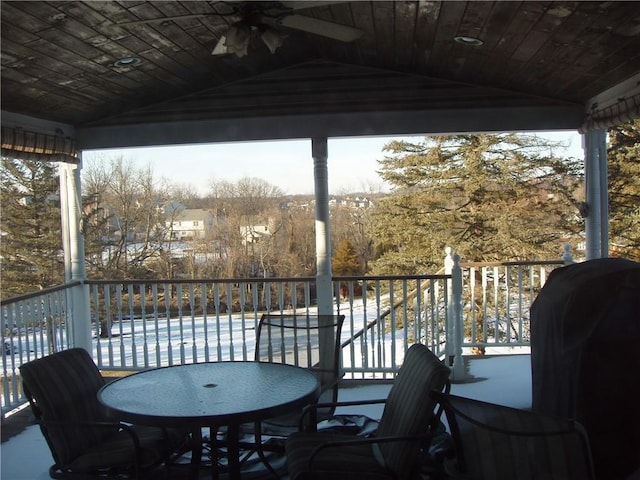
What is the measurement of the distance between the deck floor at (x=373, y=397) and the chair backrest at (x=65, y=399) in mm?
753

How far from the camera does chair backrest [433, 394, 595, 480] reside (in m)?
1.64

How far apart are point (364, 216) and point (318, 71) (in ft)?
30.6

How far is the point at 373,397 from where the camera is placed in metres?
4.51

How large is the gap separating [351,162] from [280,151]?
2326 mm

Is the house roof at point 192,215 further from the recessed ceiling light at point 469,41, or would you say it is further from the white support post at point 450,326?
the recessed ceiling light at point 469,41

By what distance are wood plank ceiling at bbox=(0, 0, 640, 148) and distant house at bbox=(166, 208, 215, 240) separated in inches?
364

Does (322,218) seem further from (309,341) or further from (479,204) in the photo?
(479,204)

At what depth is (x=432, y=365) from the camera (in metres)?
2.24

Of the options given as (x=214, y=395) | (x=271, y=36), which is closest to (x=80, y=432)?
(x=214, y=395)

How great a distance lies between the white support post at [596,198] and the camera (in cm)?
498

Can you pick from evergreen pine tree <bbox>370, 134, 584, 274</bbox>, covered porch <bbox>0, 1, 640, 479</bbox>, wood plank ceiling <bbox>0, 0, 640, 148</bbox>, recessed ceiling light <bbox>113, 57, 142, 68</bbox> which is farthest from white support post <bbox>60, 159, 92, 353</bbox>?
evergreen pine tree <bbox>370, 134, 584, 274</bbox>

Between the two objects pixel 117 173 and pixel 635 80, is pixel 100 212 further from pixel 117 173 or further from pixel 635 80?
pixel 635 80

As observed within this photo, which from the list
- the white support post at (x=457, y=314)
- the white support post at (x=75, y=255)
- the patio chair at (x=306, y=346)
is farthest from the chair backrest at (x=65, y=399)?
the white support post at (x=457, y=314)

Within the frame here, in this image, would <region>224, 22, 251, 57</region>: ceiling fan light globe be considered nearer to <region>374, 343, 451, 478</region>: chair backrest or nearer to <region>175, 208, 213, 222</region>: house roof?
<region>374, 343, 451, 478</region>: chair backrest
